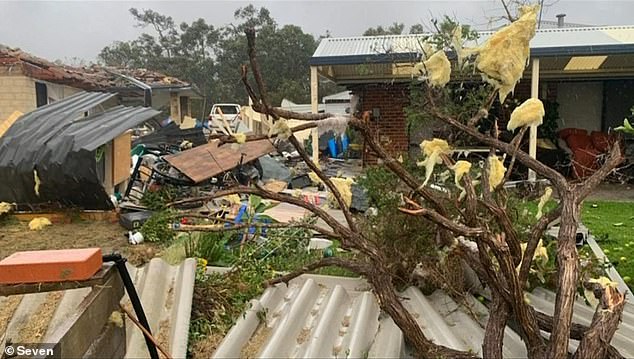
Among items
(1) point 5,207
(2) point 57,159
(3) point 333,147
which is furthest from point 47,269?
(3) point 333,147

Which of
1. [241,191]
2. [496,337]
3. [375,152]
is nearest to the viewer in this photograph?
[496,337]

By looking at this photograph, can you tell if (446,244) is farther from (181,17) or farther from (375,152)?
(181,17)

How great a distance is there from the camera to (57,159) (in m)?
6.73

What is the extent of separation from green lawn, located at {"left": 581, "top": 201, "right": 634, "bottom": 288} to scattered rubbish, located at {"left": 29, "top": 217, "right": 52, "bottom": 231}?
672cm

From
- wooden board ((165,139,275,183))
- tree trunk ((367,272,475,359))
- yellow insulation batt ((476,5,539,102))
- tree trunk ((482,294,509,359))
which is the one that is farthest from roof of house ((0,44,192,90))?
tree trunk ((482,294,509,359))

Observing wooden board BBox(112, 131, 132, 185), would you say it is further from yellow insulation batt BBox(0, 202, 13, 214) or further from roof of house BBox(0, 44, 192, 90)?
roof of house BBox(0, 44, 192, 90)

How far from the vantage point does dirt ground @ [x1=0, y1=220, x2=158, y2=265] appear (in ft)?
18.3

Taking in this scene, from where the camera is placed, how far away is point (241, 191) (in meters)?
3.14

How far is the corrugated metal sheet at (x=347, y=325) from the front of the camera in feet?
9.49

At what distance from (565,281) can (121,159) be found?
695cm

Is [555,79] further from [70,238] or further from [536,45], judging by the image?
[70,238]

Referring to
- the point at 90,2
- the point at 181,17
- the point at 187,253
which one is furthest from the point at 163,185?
the point at 181,17

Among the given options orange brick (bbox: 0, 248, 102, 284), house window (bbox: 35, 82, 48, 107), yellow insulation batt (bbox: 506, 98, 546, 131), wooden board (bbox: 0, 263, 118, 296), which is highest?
house window (bbox: 35, 82, 48, 107)

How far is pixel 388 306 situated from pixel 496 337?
0.57 metres
